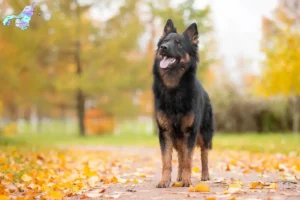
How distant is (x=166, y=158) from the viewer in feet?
23.0

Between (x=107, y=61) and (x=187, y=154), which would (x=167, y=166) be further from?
(x=107, y=61)

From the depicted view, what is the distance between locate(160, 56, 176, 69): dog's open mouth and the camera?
6.96 metres

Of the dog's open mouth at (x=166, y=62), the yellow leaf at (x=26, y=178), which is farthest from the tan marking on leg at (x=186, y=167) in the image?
the yellow leaf at (x=26, y=178)

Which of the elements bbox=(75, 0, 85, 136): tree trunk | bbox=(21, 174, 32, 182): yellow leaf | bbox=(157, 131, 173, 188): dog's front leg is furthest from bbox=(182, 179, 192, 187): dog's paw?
bbox=(75, 0, 85, 136): tree trunk

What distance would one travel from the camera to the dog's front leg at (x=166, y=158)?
6945 millimetres

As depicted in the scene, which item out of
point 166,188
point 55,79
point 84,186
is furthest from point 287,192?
point 55,79

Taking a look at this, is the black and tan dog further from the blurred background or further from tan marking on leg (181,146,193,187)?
the blurred background

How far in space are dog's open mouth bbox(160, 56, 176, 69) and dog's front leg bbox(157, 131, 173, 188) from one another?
1031 mm

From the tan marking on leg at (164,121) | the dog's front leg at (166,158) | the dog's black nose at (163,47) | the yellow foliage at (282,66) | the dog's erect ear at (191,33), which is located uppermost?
the yellow foliage at (282,66)

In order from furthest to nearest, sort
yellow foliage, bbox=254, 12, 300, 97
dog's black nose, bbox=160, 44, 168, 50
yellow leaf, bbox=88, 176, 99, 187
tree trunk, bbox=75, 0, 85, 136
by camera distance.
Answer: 1. tree trunk, bbox=75, 0, 85, 136
2. yellow foliage, bbox=254, 12, 300, 97
3. yellow leaf, bbox=88, 176, 99, 187
4. dog's black nose, bbox=160, 44, 168, 50

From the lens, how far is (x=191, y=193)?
6.12m

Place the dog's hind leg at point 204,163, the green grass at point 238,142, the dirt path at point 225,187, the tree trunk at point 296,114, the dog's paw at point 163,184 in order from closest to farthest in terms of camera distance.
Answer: the dirt path at point 225,187
the dog's paw at point 163,184
the dog's hind leg at point 204,163
the green grass at point 238,142
the tree trunk at point 296,114

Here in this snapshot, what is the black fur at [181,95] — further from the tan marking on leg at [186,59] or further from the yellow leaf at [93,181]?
the yellow leaf at [93,181]

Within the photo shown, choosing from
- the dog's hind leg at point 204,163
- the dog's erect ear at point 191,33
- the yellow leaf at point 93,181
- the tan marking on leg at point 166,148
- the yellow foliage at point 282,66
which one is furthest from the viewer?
the yellow foliage at point 282,66
